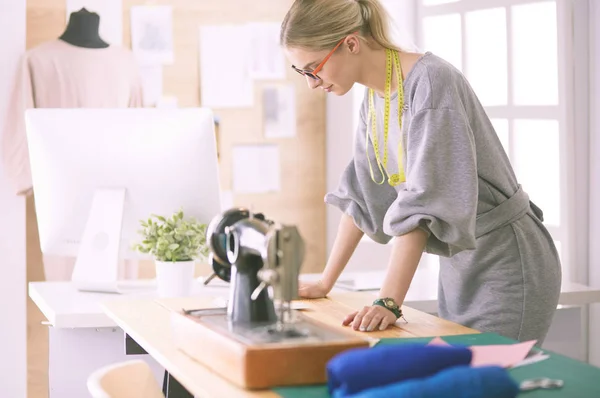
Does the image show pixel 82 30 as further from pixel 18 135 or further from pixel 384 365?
pixel 384 365

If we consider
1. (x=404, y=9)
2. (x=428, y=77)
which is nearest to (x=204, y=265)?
(x=404, y=9)

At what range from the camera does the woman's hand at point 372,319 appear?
1.87m

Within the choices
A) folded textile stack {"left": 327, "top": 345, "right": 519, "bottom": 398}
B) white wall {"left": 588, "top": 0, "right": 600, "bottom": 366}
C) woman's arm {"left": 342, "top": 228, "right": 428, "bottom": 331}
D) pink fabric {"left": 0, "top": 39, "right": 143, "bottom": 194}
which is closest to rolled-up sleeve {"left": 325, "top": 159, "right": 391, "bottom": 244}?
woman's arm {"left": 342, "top": 228, "right": 428, "bottom": 331}

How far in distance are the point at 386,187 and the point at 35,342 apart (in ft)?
9.37

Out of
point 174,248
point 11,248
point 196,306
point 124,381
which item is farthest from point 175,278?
point 11,248

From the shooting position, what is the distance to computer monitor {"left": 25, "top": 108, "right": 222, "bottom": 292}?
281cm

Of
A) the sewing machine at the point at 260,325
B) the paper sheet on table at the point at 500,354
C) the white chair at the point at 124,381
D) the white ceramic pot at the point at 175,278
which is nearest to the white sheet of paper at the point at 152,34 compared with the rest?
the white ceramic pot at the point at 175,278

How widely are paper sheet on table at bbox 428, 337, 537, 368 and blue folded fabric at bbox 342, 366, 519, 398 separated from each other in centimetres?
21

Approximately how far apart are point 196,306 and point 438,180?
66cm

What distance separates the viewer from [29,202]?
Result: 4.62 meters

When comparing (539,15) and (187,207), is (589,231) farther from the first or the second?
(187,207)

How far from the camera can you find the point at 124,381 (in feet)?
6.32

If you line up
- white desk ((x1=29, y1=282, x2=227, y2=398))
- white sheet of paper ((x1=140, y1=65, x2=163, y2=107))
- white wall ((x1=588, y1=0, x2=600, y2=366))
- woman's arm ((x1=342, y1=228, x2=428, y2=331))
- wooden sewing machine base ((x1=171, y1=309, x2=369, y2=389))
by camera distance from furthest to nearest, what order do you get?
white sheet of paper ((x1=140, y1=65, x2=163, y2=107)) → white wall ((x1=588, y1=0, x2=600, y2=366)) → white desk ((x1=29, y1=282, x2=227, y2=398)) → woman's arm ((x1=342, y1=228, x2=428, y2=331)) → wooden sewing machine base ((x1=171, y1=309, x2=369, y2=389))

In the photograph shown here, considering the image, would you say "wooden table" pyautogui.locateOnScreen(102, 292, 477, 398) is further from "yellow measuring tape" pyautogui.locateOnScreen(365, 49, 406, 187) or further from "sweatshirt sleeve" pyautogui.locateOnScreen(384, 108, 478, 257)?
"yellow measuring tape" pyautogui.locateOnScreen(365, 49, 406, 187)
